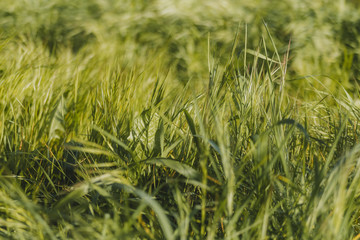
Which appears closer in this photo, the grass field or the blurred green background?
the grass field

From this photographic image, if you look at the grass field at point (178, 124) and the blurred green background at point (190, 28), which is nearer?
the grass field at point (178, 124)

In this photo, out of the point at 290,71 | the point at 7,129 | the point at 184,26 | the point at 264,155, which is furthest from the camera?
the point at 184,26

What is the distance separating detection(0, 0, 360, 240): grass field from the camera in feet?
4.19

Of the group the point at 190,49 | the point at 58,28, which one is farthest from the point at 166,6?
the point at 58,28

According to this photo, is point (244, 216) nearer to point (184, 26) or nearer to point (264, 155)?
point (264, 155)

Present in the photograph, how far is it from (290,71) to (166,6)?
1.47 metres

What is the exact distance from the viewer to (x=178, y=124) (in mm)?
2021

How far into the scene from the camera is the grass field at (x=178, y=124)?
4.19ft

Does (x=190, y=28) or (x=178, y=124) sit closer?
(x=178, y=124)

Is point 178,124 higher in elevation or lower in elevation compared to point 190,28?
higher

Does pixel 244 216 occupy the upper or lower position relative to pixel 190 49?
upper

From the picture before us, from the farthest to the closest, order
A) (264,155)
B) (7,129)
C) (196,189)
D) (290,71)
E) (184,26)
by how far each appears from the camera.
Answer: (184,26)
(290,71)
(7,129)
(196,189)
(264,155)

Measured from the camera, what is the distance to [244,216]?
4.66ft

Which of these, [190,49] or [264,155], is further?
[190,49]
